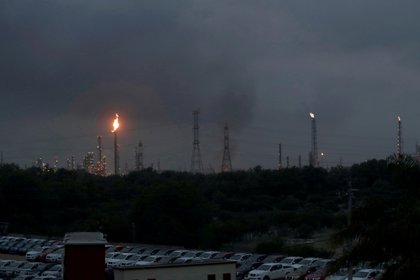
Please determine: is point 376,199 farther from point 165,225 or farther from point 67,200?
point 67,200

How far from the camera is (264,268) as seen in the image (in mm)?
33250

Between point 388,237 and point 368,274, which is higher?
point 388,237

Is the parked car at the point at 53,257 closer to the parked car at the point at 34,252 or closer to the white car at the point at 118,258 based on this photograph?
the parked car at the point at 34,252

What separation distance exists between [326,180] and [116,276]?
5459cm

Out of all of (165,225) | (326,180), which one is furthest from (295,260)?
(326,180)

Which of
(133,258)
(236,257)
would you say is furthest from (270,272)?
(133,258)

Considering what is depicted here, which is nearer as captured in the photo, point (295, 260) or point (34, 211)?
point (295, 260)

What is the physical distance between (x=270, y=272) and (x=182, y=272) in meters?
14.9

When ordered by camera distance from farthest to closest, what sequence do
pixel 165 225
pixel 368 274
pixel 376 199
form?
pixel 165 225
pixel 368 274
pixel 376 199

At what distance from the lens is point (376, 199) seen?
11703 millimetres

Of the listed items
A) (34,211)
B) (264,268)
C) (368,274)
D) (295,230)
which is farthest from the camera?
(34,211)

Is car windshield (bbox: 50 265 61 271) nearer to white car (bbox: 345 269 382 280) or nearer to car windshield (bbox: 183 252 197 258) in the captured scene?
car windshield (bbox: 183 252 197 258)

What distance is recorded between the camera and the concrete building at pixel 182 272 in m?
17.6

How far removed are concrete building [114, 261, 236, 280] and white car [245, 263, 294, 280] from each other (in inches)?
525
